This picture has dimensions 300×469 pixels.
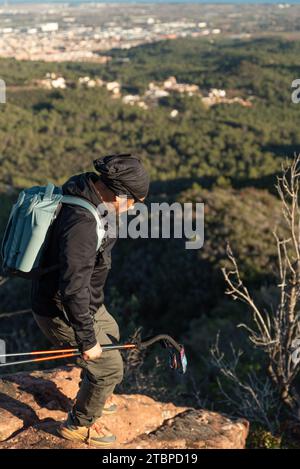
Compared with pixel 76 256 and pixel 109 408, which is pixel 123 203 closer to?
pixel 76 256

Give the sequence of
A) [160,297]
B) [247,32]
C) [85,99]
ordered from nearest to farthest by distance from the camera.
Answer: [160,297] → [85,99] → [247,32]

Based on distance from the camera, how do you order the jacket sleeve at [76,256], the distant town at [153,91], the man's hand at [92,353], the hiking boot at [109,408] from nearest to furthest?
1. the jacket sleeve at [76,256]
2. the man's hand at [92,353]
3. the hiking boot at [109,408]
4. the distant town at [153,91]

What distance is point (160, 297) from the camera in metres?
12.8

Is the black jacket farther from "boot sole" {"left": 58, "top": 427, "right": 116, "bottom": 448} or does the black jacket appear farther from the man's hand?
"boot sole" {"left": 58, "top": 427, "right": 116, "bottom": 448}

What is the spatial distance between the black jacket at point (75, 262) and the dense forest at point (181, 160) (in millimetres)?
2238

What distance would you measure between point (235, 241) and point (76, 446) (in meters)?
10.8

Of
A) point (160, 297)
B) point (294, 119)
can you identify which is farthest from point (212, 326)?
point (294, 119)

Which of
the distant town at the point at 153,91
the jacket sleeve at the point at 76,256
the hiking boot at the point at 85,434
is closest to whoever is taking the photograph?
the jacket sleeve at the point at 76,256

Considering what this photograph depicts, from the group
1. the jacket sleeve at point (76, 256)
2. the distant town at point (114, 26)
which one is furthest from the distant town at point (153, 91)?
the jacket sleeve at point (76, 256)

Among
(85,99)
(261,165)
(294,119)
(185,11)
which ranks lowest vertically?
(261,165)

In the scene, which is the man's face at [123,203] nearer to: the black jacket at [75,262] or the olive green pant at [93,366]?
the black jacket at [75,262]

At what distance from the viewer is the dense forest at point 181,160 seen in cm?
993

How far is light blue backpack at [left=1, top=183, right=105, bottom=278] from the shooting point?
7.72ft
